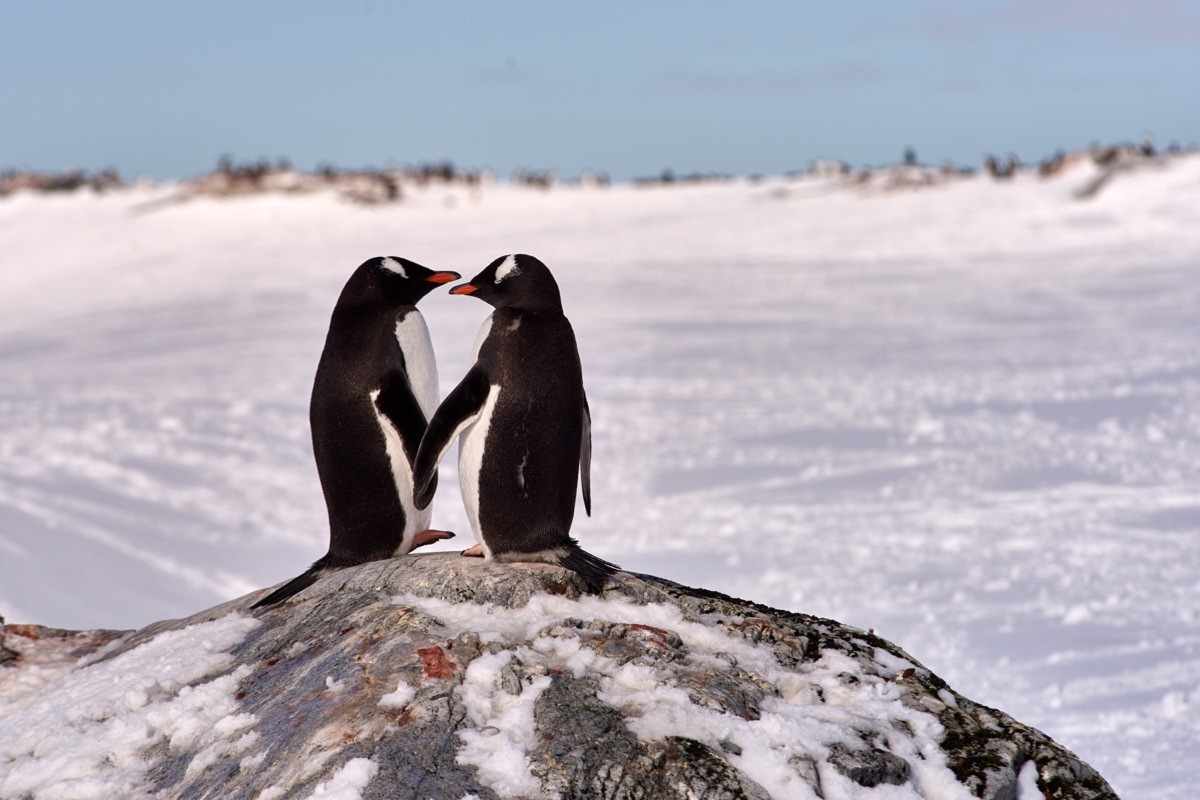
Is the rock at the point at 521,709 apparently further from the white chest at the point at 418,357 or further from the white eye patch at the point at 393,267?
the white eye patch at the point at 393,267

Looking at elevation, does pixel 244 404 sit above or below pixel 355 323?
below

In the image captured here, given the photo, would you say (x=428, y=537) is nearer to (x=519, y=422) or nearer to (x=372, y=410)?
(x=372, y=410)

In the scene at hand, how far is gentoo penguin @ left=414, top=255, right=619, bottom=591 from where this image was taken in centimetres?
392

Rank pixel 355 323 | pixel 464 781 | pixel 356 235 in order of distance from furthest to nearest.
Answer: pixel 356 235, pixel 355 323, pixel 464 781

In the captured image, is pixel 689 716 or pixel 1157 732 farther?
pixel 1157 732

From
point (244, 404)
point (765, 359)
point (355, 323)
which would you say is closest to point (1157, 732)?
point (355, 323)

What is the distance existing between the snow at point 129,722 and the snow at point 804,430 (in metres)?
3.35

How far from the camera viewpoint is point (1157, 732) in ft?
18.0

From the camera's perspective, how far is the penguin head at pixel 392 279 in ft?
14.4

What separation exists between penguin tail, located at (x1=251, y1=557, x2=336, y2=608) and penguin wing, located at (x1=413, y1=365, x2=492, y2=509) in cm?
56

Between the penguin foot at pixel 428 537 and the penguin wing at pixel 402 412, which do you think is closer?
the penguin wing at pixel 402 412

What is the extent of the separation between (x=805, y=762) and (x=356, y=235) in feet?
63.9

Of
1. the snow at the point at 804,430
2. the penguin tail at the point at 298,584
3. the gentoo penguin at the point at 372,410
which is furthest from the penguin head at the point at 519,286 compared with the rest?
the snow at the point at 804,430

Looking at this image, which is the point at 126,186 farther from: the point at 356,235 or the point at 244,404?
the point at 244,404
